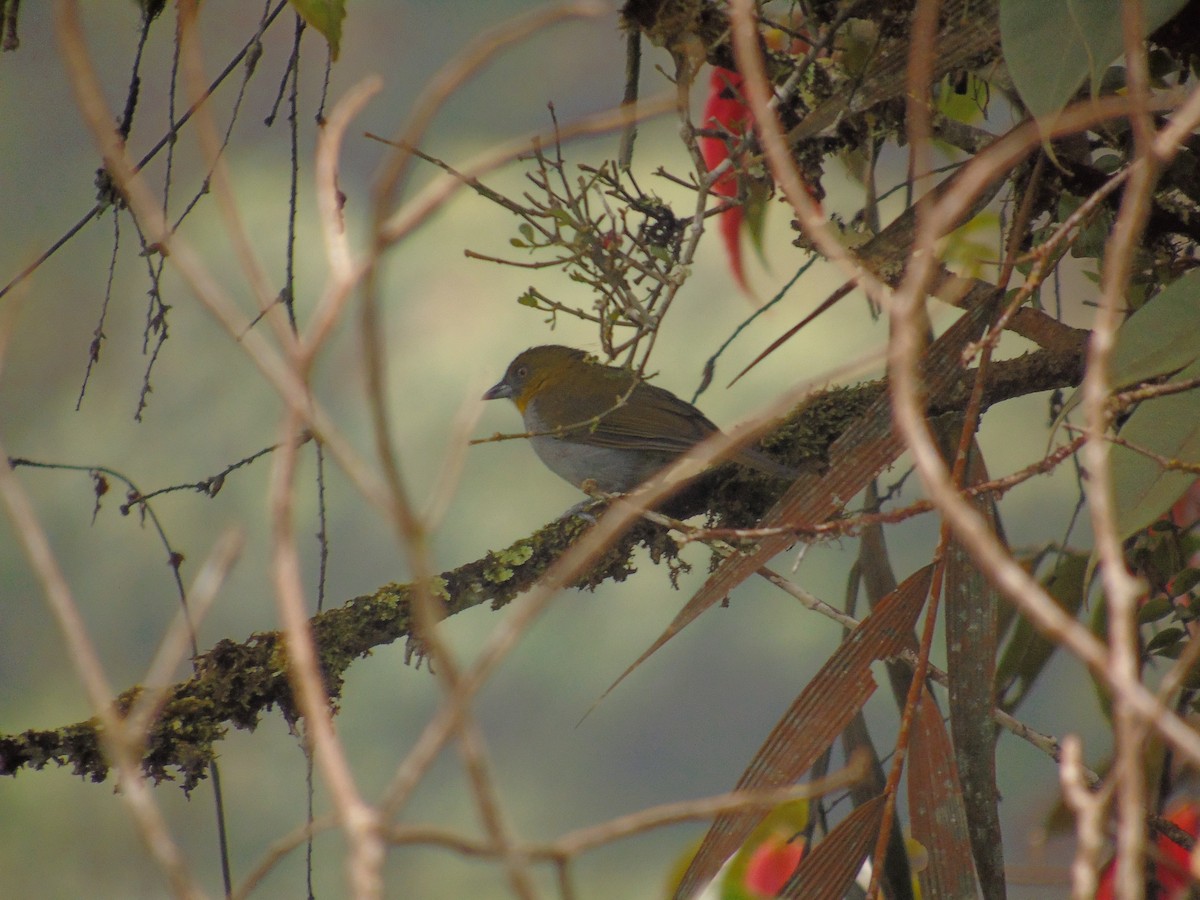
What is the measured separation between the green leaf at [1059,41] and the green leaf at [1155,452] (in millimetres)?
284

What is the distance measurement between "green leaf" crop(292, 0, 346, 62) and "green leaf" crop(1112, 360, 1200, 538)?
34.1 inches

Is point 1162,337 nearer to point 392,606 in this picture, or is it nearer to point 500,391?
point 392,606

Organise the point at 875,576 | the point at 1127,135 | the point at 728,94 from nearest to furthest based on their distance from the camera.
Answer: the point at 1127,135 → the point at 728,94 → the point at 875,576

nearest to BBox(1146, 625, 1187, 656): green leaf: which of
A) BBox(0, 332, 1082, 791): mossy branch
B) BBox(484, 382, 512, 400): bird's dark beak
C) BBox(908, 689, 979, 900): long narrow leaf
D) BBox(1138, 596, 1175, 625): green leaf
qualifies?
BBox(1138, 596, 1175, 625): green leaf

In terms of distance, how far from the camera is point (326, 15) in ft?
3.86

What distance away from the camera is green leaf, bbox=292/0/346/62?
3.83ft

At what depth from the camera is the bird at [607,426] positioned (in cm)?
302

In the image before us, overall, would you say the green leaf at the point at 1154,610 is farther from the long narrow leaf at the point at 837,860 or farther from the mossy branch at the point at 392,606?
the long narrow leaf at the point at 837,860

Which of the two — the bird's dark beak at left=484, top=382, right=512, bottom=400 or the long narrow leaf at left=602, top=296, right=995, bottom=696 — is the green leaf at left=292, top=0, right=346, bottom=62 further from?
the bird's dark beak at left=484, top=382, right=512, bottom=400

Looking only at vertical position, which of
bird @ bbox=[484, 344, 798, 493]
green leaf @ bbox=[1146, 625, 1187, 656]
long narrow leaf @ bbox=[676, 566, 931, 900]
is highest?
bird @ bbox=[484, 344, 798, 493]

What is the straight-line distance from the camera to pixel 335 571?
368 centimetres

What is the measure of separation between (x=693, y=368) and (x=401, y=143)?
3.10 meters

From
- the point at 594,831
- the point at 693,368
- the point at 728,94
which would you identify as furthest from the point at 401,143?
the point at 693,368

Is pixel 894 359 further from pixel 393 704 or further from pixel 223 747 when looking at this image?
pixel 223 747
